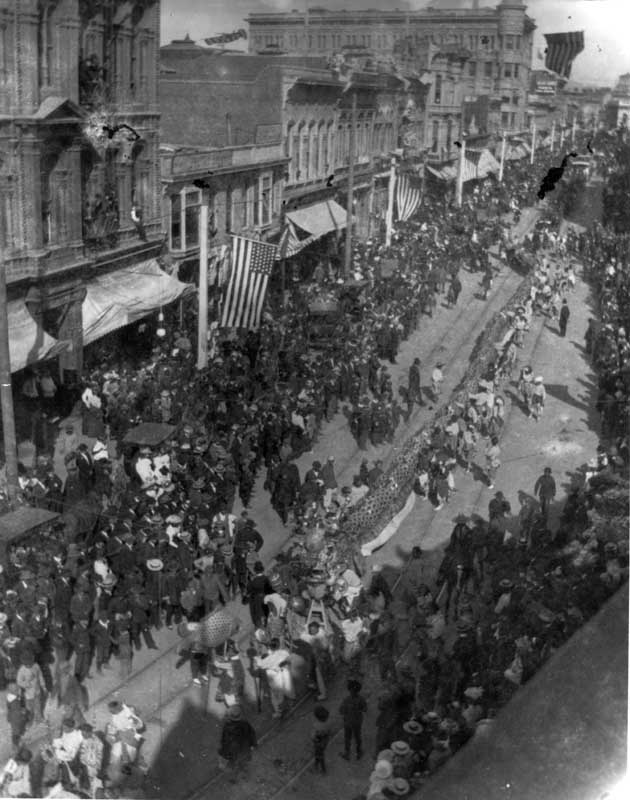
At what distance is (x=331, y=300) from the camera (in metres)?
32.5

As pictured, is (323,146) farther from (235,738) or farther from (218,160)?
(235,738)

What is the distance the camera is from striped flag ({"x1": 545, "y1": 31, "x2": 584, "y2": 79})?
62.2 feet

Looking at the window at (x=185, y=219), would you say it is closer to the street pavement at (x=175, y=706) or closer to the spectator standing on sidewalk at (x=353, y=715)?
the street pavement at (x=175, y=706)

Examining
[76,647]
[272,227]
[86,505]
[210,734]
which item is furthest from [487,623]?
[272,227]

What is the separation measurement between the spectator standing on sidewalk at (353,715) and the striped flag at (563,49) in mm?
12162

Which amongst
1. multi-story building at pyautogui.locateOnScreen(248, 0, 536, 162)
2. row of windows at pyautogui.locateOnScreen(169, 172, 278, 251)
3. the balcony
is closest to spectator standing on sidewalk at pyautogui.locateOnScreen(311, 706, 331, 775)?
row of windows at pyautogui.locateOnScreen(169, 172, 278, 251)

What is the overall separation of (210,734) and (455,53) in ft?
165

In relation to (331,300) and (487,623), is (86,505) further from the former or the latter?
(331,300)

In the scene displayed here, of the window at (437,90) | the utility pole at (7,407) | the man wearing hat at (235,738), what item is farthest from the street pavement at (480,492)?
the window at (437,90)

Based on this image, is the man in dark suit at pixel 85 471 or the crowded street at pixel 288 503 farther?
the man in dark suit at pixel 85 471

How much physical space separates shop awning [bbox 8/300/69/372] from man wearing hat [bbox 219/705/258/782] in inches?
483

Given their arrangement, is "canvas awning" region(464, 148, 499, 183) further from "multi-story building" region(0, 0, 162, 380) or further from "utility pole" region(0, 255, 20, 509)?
"utility pole" region(0, 255, 20, 509)

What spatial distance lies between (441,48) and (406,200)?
51.4 feet

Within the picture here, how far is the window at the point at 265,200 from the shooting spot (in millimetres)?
39312
